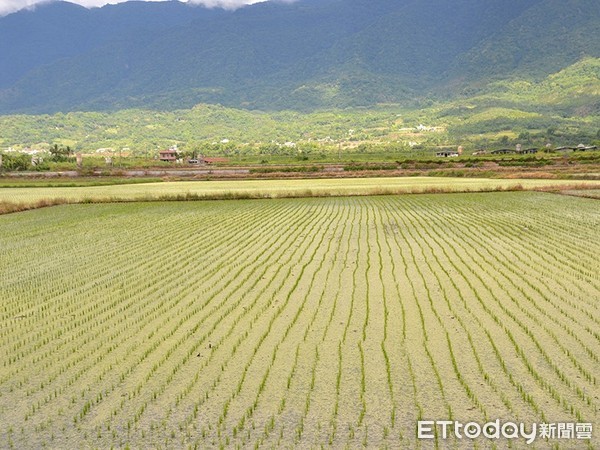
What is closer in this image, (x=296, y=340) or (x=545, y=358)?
(x=545, y=358)

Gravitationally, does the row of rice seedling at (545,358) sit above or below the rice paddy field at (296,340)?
above

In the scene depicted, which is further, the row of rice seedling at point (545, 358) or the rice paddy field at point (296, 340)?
the row of rice seedling at point (545, 358)

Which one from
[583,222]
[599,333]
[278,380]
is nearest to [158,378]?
[278,380]

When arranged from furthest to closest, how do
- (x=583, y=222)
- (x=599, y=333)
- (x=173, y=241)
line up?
(x=583, y=222)
(x=173, y=241)
(x=599, y=333)

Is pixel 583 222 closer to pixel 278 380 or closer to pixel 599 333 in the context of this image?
pixel 599 333

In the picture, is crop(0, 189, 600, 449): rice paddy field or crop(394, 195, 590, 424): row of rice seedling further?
crop(394, 195, 590, 424): row of rice seedling

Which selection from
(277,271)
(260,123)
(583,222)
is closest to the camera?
(277,271)

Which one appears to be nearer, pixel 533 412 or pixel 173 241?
pixel 533 412

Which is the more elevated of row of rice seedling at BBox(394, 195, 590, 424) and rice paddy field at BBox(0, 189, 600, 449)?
row of rice seedling at BBox(394, 195, 590, 424)
